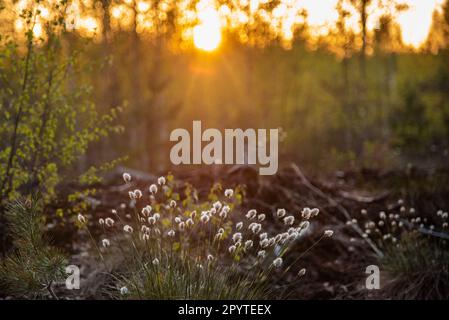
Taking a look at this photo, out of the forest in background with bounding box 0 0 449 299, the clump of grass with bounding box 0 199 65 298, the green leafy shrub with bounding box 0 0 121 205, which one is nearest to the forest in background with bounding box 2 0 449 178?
the forest in background with bounding box 0 0 449 299

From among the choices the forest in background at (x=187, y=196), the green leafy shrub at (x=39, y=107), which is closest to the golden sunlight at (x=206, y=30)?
the forest in background at (x=187, y=196)

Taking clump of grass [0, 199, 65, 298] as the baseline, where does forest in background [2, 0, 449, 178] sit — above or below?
above

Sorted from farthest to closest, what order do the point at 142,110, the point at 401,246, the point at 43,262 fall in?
the point at 142,110 → the point at 401,246 → the point at 43,262

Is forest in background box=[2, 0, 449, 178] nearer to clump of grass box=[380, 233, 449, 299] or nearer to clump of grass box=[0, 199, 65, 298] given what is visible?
clump of grass box=[380, 233, 449, 299]
